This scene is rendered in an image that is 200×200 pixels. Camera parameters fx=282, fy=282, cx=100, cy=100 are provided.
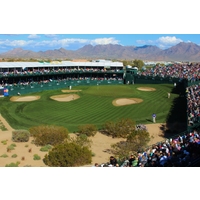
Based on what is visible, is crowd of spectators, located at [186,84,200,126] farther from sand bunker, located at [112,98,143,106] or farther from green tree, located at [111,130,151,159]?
sand bunker, located at [112,98,143,106]

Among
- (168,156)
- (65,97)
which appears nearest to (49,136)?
(168,156)

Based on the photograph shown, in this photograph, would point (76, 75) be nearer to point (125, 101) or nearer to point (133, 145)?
point (125, 101)

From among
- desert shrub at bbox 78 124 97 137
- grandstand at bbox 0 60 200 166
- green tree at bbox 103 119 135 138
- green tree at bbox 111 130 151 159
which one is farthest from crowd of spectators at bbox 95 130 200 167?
grandstand at bbox 0 60 200 166

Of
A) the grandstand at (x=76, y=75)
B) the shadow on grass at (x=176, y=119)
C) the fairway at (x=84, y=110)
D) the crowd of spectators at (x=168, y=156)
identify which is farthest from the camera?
the grandstand at (x=76, y=75)

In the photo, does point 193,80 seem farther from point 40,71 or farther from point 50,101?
point 40,71

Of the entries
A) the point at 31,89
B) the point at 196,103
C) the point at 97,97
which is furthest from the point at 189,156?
the point at 31,89

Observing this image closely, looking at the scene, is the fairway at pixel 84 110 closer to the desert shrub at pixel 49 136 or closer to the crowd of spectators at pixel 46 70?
the desert shrub at pixel 49 136

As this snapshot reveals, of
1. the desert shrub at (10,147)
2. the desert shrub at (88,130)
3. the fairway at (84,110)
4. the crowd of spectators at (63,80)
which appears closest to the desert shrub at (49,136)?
the desert shrub at (10,147)
